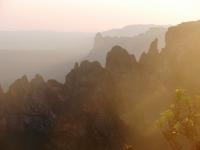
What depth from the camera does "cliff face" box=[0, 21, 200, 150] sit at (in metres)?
119

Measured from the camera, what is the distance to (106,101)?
12281cm

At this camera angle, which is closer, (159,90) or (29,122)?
(159,90)

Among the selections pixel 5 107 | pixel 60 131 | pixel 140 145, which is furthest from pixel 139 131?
pixel 5 107

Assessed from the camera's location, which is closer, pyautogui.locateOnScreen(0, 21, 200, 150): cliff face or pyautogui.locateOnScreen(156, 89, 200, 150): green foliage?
pyautogui.locateOnScreen(156, 89, 200, 150): green foliage

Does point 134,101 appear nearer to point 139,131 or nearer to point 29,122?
point 139,131

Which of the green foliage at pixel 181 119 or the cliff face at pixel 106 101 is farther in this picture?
the cliff face at pixel 106 101

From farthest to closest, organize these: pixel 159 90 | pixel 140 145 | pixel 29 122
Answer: pixel 29 122
pixel 159 90
pixel 140 145

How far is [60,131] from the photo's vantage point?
12088 cm

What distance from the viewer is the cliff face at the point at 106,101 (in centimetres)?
11894

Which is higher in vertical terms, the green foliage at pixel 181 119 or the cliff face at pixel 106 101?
the green foliage at pixel 181 119

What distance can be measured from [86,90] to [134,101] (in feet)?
43.6

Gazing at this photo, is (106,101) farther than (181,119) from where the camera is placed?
Yes

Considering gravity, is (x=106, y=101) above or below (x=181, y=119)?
below

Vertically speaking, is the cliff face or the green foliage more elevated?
the green foliage
